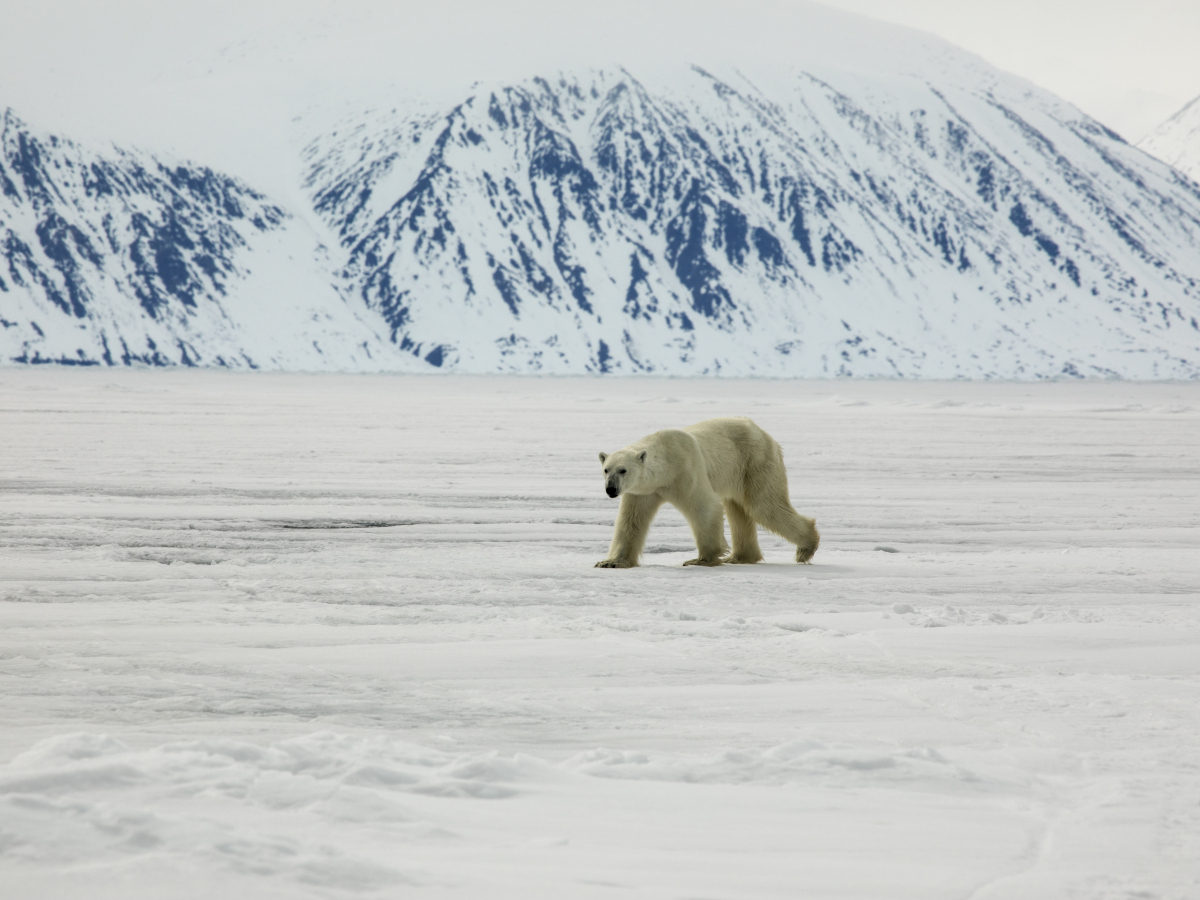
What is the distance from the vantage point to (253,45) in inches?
7864

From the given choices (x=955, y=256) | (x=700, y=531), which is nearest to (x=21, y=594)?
(x=700, y=531)

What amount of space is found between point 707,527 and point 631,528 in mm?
480

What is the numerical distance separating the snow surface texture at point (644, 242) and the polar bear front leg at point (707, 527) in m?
120

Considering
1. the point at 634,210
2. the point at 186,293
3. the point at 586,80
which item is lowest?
the point at 186,293

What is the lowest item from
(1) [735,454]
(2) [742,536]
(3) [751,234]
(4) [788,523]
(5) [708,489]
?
(2) [742,536]

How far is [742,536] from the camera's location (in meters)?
8.12

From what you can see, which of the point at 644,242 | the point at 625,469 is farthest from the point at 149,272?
the point at 625,469

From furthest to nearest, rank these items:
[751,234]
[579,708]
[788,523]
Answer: [751,234], [788,523], [579,708]

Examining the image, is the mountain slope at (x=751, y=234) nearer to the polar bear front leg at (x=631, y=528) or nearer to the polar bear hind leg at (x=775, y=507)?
the polar bear hind leg at (x=775, y=507)

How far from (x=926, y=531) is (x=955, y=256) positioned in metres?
162

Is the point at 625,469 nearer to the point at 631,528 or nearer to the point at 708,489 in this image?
the point at 631,528

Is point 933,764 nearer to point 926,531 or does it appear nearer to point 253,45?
point 926,531

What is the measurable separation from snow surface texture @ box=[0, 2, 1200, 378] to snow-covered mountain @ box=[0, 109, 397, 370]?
0.34 metres

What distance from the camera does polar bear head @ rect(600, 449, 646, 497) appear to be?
7.05m
